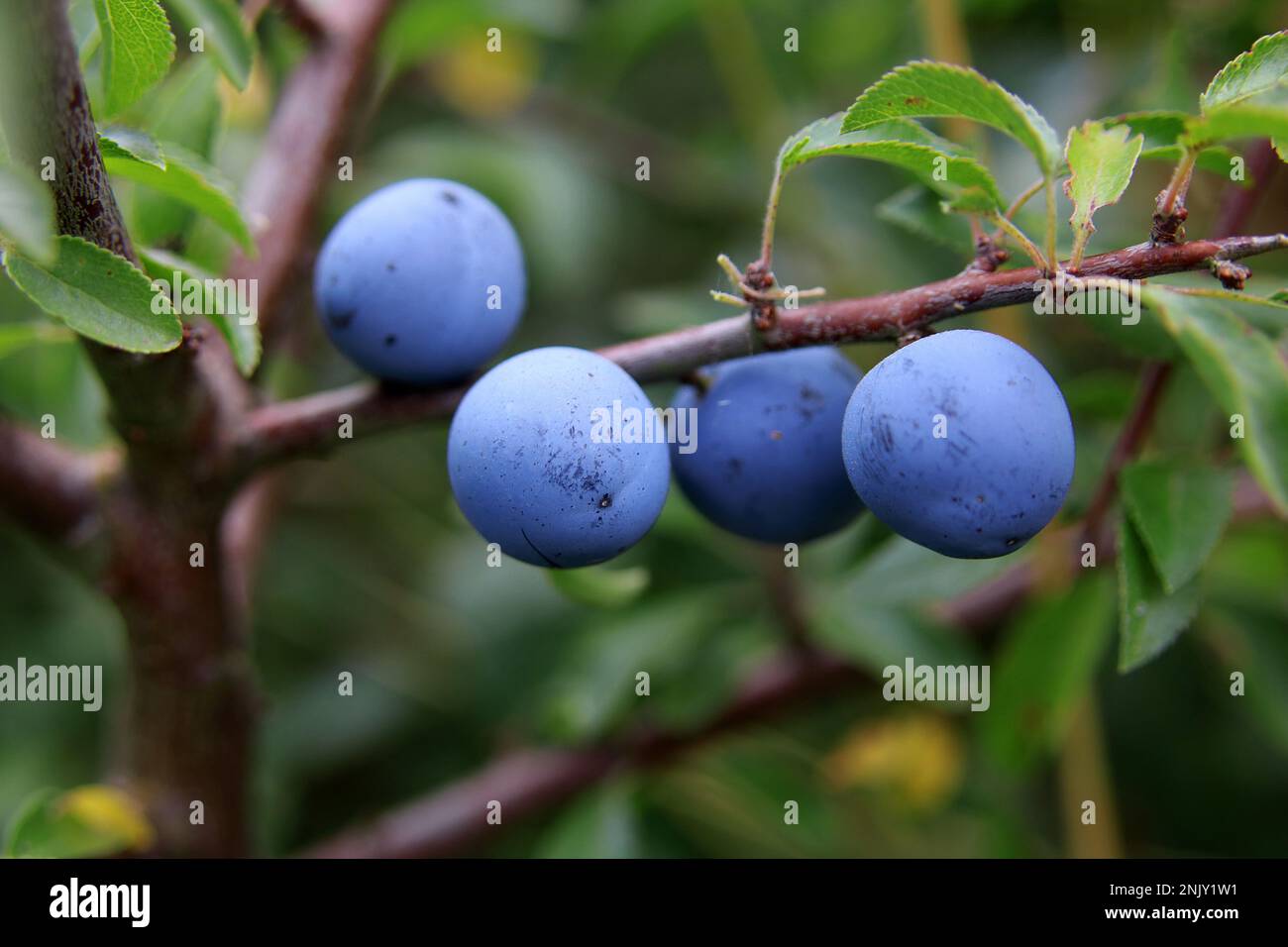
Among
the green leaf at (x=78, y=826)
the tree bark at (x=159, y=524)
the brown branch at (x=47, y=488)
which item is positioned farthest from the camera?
the brown branch at (x=47, y=488)

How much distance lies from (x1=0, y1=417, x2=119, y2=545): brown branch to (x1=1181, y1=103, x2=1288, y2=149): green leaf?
1.11 metres

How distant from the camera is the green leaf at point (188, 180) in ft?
3.02

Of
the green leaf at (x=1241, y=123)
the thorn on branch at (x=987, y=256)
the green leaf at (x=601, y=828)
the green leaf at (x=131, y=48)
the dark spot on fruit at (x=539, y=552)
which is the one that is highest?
the green leaf at (x=131, y=48)

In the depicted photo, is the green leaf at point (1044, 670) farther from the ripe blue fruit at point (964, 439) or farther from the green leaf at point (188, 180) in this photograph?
the green leaf at point (188, 180)

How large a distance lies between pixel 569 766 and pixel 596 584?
28.7 inches

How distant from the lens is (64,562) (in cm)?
133

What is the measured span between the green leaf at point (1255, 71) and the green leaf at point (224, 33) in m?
0.86

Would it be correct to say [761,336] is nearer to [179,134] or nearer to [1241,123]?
[1241,123]

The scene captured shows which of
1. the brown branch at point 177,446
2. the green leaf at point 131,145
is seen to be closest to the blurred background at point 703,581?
the brown branch at point 177,446

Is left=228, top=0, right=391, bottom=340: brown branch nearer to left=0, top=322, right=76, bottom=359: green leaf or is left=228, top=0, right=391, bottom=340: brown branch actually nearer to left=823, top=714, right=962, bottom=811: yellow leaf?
left=0, top=322, right=76, bottom=359: green leaf

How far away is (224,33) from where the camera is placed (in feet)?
3.62
